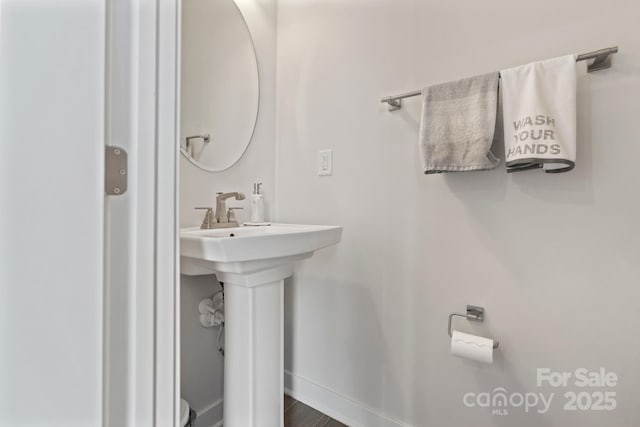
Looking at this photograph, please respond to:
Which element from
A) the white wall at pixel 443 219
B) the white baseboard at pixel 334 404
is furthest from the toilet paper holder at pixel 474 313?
the white baseboard at pixel 334 404

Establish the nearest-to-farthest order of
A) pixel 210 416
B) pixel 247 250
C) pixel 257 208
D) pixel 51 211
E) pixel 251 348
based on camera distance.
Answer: pixel 51 211
pixel 247 250
pixel 251 348
pixel 210 416
pixel 257 208

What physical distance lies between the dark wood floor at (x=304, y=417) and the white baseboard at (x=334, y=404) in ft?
0.07

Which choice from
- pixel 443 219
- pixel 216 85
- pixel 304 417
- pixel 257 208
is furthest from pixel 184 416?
pixel 216 85

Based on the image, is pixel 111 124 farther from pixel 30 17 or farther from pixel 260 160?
pixel 260 160

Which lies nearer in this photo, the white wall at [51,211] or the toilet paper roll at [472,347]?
the white wall at [51,211]

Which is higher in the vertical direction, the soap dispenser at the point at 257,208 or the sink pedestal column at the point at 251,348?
the soap dispenser at the point at 257,208

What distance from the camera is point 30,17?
1.37 feet

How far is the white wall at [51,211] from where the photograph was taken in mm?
411

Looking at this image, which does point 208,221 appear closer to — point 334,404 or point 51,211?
point 51,211

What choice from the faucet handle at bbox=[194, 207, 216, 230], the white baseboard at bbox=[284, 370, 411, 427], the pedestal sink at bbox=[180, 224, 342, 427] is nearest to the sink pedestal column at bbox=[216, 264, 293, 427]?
the pedestal sink at bbox=[180, 224, 342, 427]

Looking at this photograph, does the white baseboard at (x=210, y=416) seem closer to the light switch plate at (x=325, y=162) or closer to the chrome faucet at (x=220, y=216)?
the chrome faucet at (x=220, y=216)

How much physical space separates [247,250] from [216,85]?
0.93 m

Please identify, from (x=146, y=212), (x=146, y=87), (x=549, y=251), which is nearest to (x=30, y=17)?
(x=146, y=87)

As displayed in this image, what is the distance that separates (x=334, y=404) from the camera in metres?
1.44
